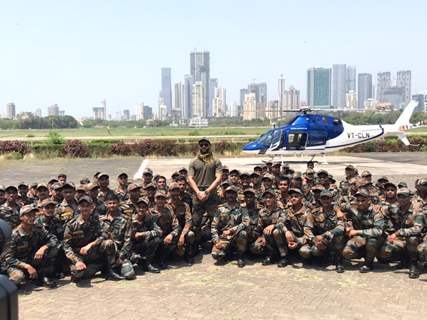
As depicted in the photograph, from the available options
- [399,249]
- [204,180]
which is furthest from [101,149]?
[399,249]

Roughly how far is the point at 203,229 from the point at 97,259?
6.69 feet

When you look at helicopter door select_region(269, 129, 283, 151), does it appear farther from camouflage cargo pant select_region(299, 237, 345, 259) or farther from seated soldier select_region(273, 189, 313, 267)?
camouflage cargo pant select_region(299, 237, 345, 259)

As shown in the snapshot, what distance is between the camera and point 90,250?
633 cm

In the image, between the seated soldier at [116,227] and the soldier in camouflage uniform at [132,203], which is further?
the soldier in camouflage uniform at [132,203]

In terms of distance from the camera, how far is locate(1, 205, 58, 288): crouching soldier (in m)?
6.00

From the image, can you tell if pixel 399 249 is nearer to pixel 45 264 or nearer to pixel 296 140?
pixel 45 264

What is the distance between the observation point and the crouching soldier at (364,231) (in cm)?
663

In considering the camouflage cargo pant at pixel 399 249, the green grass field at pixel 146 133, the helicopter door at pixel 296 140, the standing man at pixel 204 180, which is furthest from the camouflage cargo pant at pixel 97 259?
the green grass field at pixel 146 133

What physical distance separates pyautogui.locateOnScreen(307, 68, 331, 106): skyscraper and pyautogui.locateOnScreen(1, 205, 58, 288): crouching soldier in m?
108

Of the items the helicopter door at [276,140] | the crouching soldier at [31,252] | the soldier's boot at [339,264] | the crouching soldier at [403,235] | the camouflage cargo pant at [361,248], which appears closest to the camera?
the crouching soldier at [31,252]

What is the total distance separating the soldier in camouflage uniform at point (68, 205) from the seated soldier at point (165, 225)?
121 cm

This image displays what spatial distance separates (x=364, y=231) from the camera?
6691 millimetres

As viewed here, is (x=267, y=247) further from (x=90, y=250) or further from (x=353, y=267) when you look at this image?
(x=90, y=250)

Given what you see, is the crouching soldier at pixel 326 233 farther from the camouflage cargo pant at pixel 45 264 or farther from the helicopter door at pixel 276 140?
A: the helicopter door at pixel 276 140
